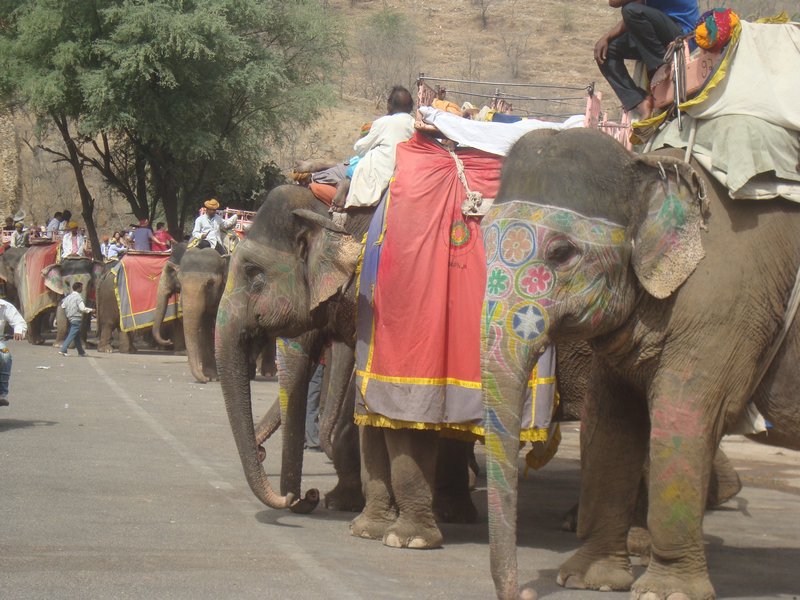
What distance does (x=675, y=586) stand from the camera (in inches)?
233

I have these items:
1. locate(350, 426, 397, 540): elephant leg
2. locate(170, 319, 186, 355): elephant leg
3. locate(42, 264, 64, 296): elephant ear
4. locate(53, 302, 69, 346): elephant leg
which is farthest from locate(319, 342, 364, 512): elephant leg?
locate(42, 264, 64, 296): elephant ear

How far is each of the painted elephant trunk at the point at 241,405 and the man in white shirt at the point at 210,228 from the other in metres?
14.2

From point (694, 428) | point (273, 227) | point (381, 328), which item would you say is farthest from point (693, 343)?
point (273, 227)

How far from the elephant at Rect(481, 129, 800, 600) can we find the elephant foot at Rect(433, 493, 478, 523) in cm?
280

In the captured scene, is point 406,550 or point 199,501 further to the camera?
point 199,501

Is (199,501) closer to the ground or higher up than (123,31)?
closer to the ground

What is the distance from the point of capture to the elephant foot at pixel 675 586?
19.4ft

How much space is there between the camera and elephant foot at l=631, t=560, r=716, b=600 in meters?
5.91

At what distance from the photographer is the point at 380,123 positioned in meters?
8.76

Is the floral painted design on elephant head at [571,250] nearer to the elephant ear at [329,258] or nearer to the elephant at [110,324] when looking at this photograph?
the elephant ear at [329,258]

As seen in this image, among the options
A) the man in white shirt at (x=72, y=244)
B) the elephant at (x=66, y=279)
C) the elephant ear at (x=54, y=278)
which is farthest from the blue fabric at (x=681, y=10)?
the man in white shirt at (x=72, y=244)

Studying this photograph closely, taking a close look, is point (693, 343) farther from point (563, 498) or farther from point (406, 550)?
point (563, 498)

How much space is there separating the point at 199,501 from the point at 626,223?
4.07 m

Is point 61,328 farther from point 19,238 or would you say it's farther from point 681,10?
point 681,10
